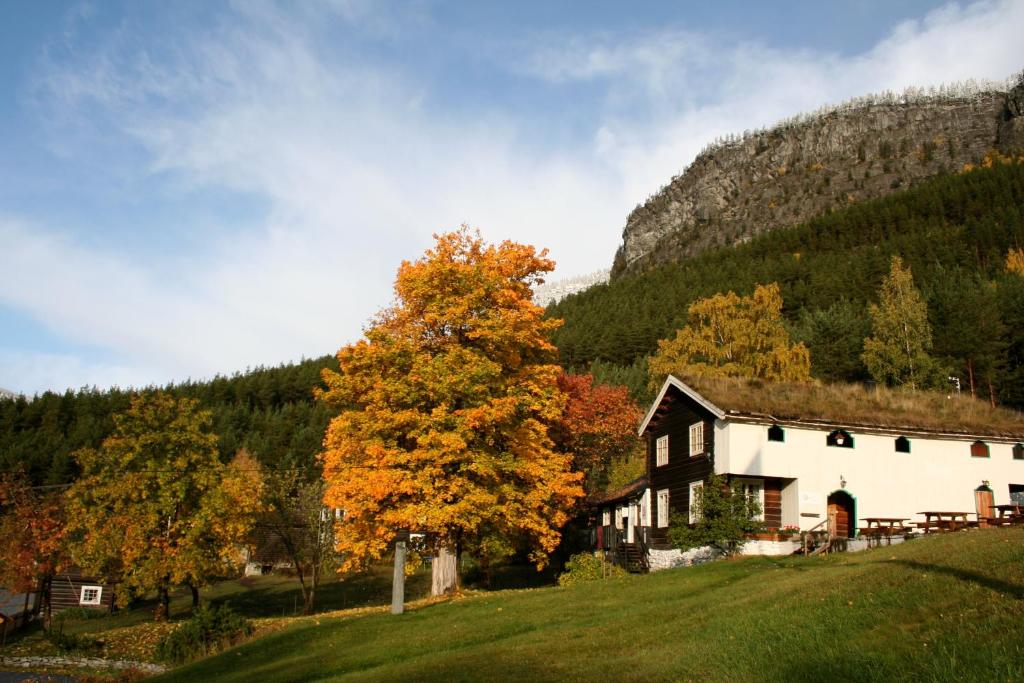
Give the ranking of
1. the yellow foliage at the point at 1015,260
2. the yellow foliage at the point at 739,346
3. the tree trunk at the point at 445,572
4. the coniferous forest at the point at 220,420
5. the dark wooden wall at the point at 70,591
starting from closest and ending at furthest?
1. the tree trunk at the point at 445,572
2. the dark wooden wall at the point at 70,591
3. the yellow foliage at the point at 739,346
4. the yellow foliage at the point at 1015,260
5. the coniferous forest at the point at 220,420

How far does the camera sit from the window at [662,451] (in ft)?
134

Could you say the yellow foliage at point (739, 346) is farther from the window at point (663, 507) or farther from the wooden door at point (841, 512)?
the wooden door at point (841, 512)

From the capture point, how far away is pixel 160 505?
3766cm

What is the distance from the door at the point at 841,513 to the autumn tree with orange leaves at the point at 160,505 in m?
26.7

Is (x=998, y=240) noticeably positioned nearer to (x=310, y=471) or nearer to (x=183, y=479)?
A: (x=310, y=471)

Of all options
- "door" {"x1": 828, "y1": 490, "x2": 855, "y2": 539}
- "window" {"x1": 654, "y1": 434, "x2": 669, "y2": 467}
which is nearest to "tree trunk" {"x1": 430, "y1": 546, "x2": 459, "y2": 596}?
"window" {"x1": 654, "y1": 434, "x2": 669, "y2": 467}

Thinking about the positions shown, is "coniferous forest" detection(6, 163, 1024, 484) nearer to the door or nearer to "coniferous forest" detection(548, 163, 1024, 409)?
"coniferous forest" detection(548, 163, 1024, 409)

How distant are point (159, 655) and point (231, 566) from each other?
11.2 metres

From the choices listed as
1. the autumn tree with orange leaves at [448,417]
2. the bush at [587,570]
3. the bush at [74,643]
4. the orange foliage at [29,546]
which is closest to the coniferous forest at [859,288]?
the bush at [587,570]

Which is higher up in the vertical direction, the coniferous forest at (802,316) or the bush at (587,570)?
the coniferous forest at (802,316)

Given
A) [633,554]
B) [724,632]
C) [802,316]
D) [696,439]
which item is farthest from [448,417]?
[802,316]

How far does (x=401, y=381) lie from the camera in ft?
101

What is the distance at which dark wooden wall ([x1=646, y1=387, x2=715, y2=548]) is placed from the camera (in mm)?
36375

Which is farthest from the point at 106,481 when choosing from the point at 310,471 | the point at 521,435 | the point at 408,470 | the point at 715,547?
the point at 310,471
